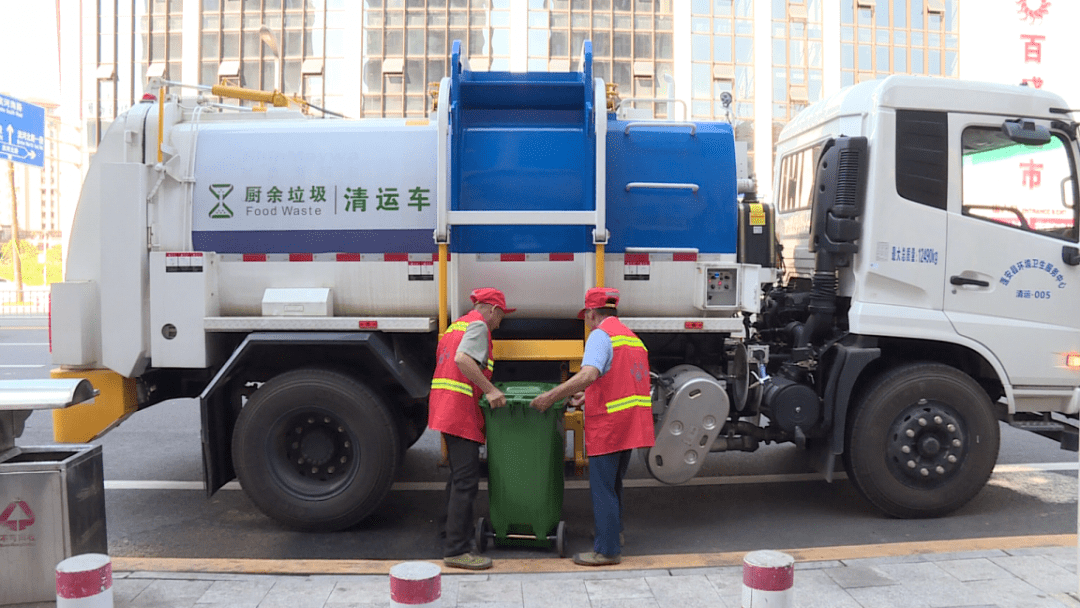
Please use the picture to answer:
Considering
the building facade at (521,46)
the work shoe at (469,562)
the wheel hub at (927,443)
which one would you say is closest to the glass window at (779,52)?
the building facade at (521,46)

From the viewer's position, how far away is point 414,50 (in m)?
33.0

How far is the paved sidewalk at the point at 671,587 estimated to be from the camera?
3863mm

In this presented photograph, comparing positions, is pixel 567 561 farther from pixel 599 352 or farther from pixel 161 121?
pixel 161 121

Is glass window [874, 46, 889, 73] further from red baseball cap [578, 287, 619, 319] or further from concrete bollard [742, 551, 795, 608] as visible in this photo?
concrete bollard [742, 551, 795, 608]

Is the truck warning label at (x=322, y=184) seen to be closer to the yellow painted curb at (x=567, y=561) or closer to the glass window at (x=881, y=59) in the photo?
the yellow painted curb at (x=567, y=561)

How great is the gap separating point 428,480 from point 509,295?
2105mm

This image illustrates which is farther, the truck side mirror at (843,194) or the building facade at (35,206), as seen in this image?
the building facade at (35,206)

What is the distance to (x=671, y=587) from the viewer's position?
13.3 feet

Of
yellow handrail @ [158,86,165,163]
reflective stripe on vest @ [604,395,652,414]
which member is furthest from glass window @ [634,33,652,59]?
reflective stripe on vest @ [604,395,652,414]

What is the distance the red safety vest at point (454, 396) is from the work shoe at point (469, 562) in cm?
63

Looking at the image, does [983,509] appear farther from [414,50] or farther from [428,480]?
[414,50]

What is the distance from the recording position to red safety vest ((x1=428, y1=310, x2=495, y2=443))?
451 cm

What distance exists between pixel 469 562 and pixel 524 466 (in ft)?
2.00

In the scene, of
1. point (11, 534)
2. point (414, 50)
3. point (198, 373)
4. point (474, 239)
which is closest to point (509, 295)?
point (474, 239)
